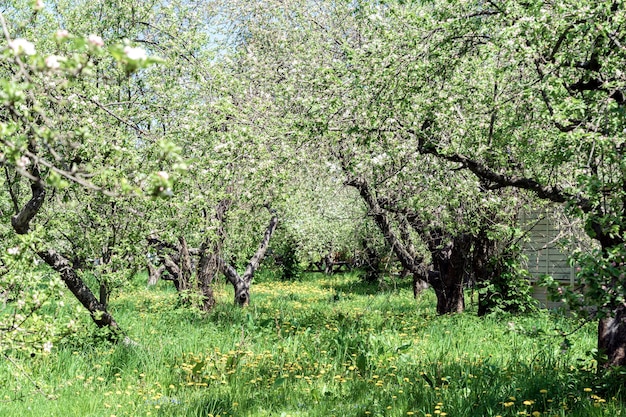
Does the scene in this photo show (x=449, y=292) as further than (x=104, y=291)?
Yes

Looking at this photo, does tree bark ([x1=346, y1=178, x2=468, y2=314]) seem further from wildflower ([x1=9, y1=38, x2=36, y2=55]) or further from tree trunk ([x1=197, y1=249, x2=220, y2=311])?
wildflower ([x1=9, y1=38, x2=36, y2=55])

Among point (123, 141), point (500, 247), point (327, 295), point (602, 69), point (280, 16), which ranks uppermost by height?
point (280, 16)

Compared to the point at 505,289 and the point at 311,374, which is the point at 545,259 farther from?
the point at 311,374

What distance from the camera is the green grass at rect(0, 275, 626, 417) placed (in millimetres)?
5984

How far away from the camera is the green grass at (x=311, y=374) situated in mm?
5984

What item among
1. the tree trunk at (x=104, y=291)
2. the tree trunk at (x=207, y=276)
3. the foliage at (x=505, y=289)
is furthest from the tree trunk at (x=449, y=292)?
the tree trunk at (x=104, y=291)

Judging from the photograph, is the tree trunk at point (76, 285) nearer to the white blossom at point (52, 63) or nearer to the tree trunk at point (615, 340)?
the tree trunk at point (615, 340)

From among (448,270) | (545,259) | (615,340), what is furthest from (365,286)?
(615,340)

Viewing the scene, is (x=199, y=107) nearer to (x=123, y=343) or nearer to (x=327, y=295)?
(x=123, y=343)

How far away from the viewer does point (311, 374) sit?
7645 millimetres

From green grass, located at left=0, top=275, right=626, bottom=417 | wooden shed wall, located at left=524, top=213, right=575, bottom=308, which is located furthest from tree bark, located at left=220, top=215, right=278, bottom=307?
wooden shed wall, located at left=524, top=213, right=575, bottom=308

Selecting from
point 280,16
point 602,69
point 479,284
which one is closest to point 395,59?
point 602,69

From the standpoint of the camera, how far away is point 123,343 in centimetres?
865

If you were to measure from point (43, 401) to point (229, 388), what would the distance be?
6.11 ft
